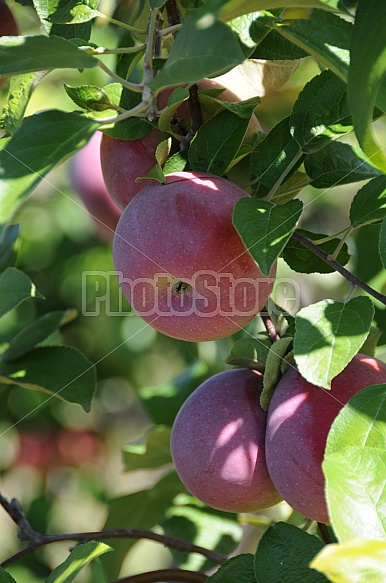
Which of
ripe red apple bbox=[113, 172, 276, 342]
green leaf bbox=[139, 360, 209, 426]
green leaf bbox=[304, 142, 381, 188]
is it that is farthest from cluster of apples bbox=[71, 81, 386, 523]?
green leaf bbox=[139, 360, 209, 426]

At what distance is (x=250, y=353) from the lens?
0.98 meters

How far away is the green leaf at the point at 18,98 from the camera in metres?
0.79

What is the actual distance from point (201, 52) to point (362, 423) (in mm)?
345

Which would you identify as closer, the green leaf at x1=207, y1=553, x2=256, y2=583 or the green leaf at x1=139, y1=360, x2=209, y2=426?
the green leaf at x1=207, y1=553, x2=256, y2=583

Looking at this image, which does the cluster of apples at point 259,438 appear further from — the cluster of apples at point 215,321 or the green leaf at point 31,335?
the green leaf at point 31,335

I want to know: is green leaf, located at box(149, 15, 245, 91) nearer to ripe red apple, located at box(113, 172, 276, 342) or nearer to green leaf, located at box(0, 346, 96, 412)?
ripe red apple, located at box(113, 172, 276, 342)

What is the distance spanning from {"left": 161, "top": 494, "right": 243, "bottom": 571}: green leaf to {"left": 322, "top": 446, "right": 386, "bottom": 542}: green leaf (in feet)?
2.52

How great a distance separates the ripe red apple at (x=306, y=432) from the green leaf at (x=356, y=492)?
0.21 metres

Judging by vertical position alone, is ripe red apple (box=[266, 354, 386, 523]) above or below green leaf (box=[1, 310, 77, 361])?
above

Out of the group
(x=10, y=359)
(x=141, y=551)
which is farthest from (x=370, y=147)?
(x=141, y=551)

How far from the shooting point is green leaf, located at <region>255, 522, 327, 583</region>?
75 centimetres

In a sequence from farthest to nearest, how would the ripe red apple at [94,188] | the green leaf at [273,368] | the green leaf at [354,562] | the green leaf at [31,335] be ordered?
the ripe red apple at [94,188], the green leaf at [31,335], the green leaf at [273,368], the green leaf at [354,562]

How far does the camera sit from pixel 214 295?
78 cm

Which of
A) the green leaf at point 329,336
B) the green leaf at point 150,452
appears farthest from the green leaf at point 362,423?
the green leaf at point 150,452
